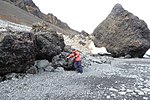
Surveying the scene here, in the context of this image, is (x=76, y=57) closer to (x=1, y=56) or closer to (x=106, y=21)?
(x=1, y=56)

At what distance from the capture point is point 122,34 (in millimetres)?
44406

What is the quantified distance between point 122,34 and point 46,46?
24547mm

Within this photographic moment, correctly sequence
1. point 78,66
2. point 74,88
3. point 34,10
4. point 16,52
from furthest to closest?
1. point 34,10
2. point 78,66
3. point 16,52
4. point 74,88

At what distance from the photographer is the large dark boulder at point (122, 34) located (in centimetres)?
4275

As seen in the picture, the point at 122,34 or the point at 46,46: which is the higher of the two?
the point at 122,34

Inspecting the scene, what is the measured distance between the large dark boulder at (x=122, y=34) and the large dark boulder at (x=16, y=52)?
26009mm

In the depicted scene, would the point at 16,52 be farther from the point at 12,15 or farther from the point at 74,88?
the point at 12,15

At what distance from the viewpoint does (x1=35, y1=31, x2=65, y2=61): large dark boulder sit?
2208cm

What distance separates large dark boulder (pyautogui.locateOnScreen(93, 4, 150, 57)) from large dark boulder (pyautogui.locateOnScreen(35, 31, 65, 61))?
20.9 m

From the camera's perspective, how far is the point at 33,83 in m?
16.0

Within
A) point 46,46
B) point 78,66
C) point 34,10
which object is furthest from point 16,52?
point 34,10

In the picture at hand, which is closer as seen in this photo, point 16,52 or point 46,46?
point 16,52

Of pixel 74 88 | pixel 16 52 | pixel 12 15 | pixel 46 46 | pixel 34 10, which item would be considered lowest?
pixel 74 88

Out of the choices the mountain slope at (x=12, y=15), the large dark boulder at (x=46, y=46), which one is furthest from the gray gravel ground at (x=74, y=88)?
the mountain slope at (x=12, y=15)
